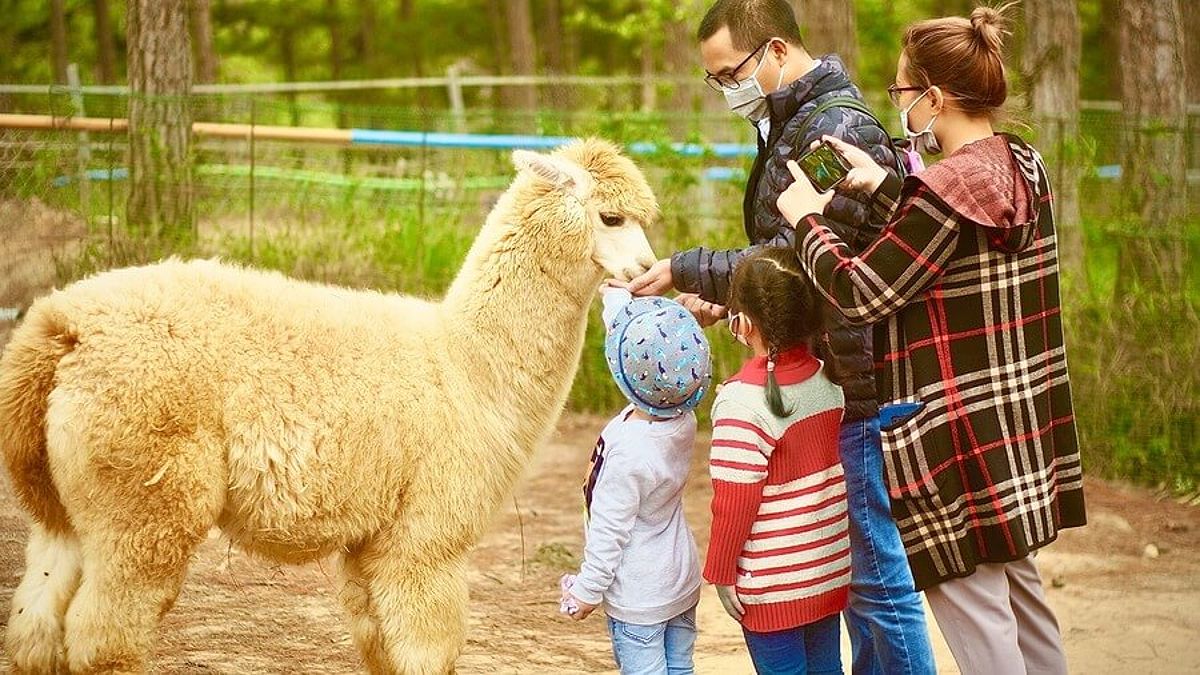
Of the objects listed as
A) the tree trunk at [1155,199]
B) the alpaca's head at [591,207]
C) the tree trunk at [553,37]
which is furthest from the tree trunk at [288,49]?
the alpaca's head at [591,207]

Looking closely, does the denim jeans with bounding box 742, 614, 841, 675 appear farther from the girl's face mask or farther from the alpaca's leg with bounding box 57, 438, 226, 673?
the alpaca's leg with bounding box 57, 438, 226, 673

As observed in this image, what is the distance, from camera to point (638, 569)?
360 cm

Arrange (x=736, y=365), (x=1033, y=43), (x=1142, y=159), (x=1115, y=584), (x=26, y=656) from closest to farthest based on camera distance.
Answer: (x=26, y=656)
(x=1115, y=584)
(x=1142, y=159)
(x=736, y=365)
(x=1033, y=43)

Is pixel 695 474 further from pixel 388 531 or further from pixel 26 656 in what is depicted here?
pixel 26 656

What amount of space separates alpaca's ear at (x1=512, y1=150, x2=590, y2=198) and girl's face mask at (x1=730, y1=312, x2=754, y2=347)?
2.95 ft

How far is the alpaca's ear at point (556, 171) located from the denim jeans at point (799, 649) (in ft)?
5.33

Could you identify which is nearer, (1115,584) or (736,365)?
(1115,584)

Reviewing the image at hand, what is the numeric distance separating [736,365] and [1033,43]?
4111mm

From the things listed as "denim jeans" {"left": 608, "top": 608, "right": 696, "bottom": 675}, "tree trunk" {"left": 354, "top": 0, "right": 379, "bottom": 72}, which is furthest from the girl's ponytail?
"tree trunk" {"left": 354, "top": 0, "right": 379, "bottom": 72}

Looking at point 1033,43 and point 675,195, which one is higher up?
point 1033,43

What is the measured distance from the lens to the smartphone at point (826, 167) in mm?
3504

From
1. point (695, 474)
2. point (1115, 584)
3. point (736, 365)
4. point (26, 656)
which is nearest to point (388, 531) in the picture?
point (26, 656)

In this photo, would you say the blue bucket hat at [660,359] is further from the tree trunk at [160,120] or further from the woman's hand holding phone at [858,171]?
the tree trunk at [160,120]

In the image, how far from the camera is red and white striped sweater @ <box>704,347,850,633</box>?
11.4ft
